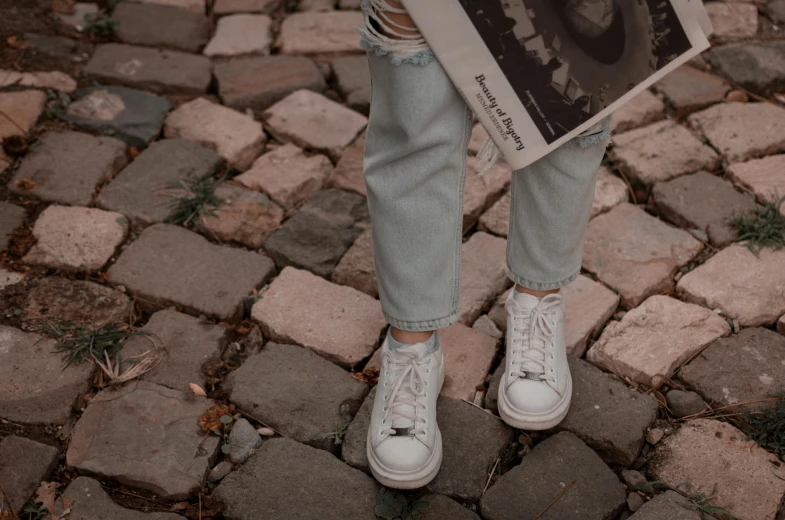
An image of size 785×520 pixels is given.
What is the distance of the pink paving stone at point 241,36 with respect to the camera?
9.39ft

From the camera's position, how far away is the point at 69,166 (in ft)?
7.43

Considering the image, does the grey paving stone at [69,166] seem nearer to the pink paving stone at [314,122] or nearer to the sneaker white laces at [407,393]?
the pink paving stone at [314,122]

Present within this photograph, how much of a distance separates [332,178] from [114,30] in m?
1.24

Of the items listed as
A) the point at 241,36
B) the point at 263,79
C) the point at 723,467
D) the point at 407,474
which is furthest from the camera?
the point at 241,36

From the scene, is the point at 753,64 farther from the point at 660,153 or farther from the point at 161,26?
the point at 161,26

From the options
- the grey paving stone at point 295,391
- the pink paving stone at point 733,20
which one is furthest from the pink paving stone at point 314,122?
the pink paving stone at point 733,20

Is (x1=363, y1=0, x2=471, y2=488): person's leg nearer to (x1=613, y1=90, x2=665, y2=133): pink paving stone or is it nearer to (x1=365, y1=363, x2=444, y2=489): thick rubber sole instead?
(x1=365, y1=363, x2=444, y2=489): thick rubber sole

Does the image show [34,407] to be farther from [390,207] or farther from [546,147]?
[546,147]

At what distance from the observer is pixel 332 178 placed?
233cm

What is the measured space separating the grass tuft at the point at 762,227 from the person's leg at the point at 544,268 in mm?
737

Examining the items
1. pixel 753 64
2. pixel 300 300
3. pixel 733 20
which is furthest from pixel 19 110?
pixel 733 20

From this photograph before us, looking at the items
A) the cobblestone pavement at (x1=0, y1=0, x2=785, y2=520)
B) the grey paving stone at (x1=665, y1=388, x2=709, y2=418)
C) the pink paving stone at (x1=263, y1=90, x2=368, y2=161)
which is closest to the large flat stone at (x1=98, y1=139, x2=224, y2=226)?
the cobblestone pavement at (x1=0, y1=0, x2=785, y2=520)

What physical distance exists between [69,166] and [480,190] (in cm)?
127

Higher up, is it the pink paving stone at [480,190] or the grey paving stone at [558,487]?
the pink paving stone at [480,190]
